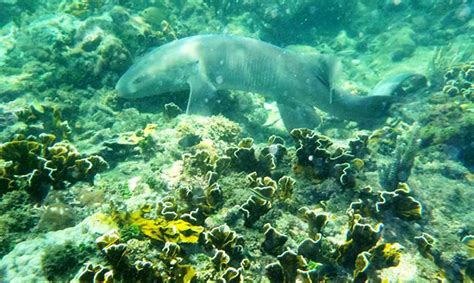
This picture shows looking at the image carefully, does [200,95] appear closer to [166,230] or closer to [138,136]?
[138,136]

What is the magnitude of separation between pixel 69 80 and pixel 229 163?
5134 millimetres

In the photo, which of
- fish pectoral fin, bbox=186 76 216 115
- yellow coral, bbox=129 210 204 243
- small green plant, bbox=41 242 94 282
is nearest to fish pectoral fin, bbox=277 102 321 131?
fish pectoral fin, bbox=186 76 216 115

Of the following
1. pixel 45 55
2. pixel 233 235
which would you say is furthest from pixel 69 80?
pixel 233 235

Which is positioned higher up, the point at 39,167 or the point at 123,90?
the point at 39,167

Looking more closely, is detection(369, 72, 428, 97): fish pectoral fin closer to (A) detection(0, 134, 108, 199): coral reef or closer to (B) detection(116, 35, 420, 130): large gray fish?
(B) detection(116, 35, 420, 130): large gray fish

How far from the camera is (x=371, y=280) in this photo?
9.35 feet

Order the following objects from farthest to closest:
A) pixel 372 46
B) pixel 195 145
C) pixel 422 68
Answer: pixel 372 46 → pixel 422 68 → pixel 195 145

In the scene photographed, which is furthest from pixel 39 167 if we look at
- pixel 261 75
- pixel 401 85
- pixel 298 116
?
pixel 401 85

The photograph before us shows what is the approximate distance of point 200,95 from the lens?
6.43 metres

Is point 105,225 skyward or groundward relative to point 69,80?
skyward

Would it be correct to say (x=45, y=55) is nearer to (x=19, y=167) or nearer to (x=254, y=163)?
(x=19, y=167)

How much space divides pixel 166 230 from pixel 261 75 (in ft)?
16.6

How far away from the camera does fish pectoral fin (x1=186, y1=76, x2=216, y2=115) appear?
6223 millimetres

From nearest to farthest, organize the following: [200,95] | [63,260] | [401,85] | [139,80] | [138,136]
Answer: [63,260], [138,136], [200,95], [139,80], [401,85]
